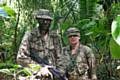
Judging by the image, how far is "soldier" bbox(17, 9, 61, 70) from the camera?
4.20 meters

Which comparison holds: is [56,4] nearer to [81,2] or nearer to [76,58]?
[81,2]

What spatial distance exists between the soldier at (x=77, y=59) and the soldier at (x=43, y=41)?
0.34 meters

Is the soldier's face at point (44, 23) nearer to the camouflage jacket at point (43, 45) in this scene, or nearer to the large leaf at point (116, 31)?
the camouflage jacket at point (43, 45)

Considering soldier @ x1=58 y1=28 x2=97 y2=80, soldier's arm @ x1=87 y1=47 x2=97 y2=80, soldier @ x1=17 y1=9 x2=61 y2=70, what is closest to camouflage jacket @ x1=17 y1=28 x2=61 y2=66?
soldier @ x1=17 y1=9 x2=61 y2=70

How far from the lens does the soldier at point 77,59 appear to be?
15.3 feet

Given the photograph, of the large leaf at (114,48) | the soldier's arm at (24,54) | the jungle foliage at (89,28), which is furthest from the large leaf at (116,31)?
the jungle foliage at (89,28)

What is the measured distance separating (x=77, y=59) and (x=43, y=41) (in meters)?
0.61

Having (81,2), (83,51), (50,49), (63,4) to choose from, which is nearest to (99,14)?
(81,2)

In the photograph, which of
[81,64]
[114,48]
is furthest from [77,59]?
[114,48]

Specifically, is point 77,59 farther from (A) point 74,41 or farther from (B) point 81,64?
(A) point 74,41

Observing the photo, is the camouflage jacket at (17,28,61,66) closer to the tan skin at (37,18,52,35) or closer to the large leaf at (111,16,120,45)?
the tan skin at (37,18,52,35)

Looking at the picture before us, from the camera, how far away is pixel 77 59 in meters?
4.73

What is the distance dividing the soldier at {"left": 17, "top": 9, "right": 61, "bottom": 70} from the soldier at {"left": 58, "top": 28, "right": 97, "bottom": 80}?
34 cm

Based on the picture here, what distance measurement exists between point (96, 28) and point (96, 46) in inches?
19.1
